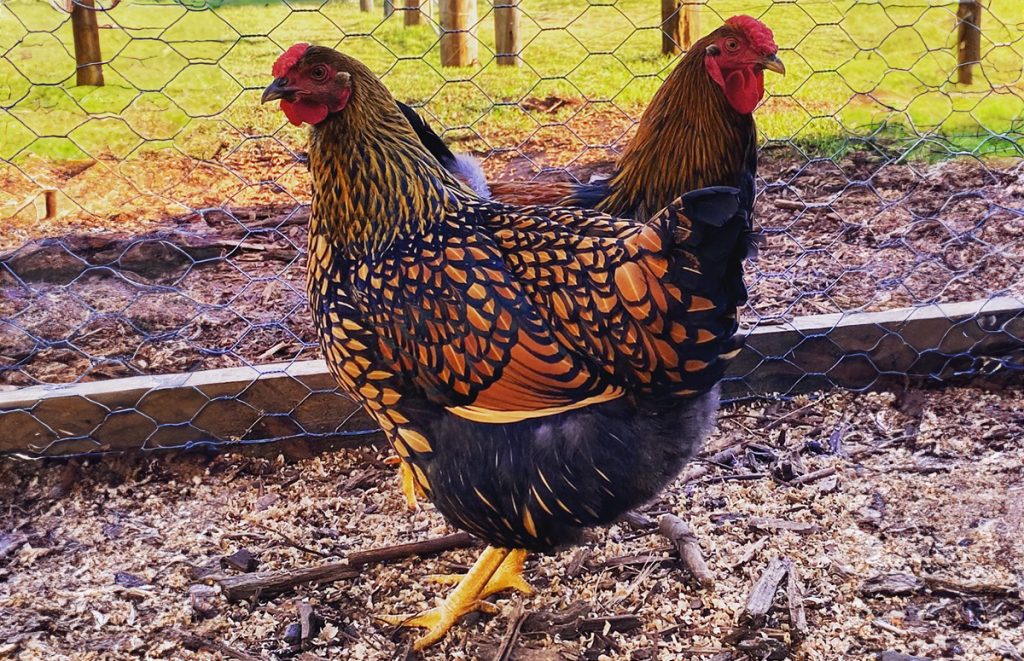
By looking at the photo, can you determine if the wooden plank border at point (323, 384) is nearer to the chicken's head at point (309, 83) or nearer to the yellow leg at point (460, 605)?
the yellow leg at point (460, 605)

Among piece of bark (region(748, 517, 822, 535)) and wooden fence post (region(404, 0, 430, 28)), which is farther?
wooden fence post (region(404, 0, 430, 28))

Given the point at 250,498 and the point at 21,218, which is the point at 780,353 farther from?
the point at 21,218

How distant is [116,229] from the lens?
129 inches

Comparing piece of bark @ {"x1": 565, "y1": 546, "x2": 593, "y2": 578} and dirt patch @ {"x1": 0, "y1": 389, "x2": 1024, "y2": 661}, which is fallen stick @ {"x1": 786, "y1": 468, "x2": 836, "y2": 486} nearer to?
dirt patch @ {"x1": 0, "y1": 389, "x2": 1024, "y2": 661}

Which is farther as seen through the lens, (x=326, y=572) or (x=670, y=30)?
(x=670, y=30)

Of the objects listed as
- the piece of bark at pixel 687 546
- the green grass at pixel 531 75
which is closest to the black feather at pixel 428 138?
the piece of bark at pixel 687 546

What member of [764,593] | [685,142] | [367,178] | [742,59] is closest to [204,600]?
[367,178]

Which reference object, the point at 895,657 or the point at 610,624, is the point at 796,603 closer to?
the point at 895,657

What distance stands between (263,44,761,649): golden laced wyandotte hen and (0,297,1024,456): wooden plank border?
698 millimetres

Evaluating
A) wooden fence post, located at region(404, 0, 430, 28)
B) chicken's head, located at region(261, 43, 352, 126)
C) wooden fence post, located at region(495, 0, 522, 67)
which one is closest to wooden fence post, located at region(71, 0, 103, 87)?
wooden fence post, located at region(404, 0, 430, 28)

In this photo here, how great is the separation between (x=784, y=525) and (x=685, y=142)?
97cm

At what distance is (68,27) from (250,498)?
7.92ft

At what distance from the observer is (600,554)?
204 centimetres

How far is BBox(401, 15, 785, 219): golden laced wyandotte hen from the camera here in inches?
76.7
